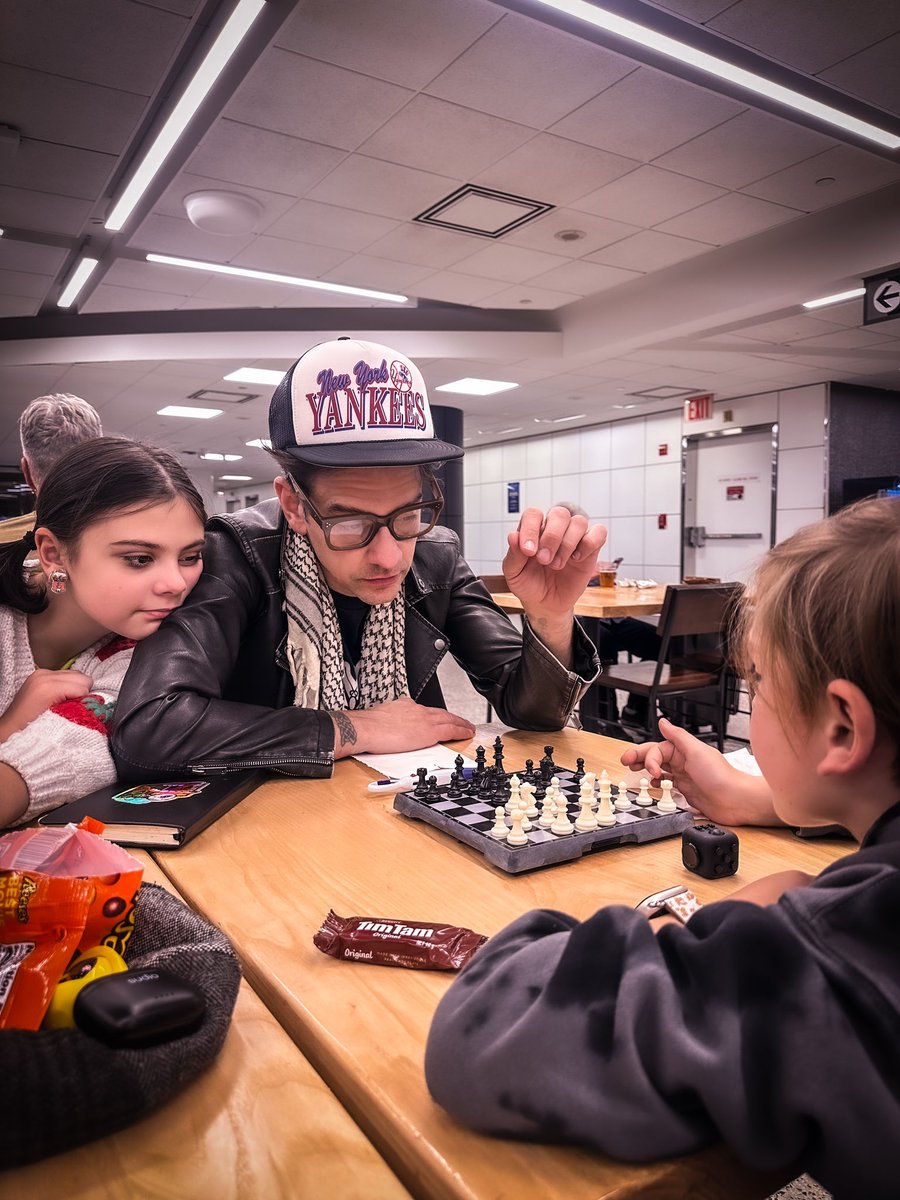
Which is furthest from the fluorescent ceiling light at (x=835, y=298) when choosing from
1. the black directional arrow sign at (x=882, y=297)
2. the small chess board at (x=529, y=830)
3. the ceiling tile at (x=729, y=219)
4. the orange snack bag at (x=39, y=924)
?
the orange snack bag at (x=39, y=924)

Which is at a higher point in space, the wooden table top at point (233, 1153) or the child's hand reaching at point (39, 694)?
the child's hand reaching at point (39, 694)

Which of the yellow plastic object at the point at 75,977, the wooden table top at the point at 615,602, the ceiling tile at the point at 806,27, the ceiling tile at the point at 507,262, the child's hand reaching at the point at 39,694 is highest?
the ceiling tile at the point at 806,27

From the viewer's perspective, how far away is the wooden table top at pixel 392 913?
1.64 feet

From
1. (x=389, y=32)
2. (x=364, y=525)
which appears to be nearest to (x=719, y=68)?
(x=389, y=32)

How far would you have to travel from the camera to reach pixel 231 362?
723 centimetres

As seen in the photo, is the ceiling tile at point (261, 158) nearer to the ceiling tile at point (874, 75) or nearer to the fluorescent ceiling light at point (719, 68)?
the fluorescent ceiling light at point (719, 68)

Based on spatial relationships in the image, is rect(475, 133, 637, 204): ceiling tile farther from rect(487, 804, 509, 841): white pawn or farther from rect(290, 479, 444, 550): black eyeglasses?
rect(487, 804, 509, 841): white pawn

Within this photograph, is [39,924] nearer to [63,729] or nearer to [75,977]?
[75,977]

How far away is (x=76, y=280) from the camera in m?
5.67

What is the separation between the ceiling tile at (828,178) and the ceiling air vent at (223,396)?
5789mm

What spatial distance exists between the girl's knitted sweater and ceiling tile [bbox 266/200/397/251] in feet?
12.6

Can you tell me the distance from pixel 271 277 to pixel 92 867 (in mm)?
5715

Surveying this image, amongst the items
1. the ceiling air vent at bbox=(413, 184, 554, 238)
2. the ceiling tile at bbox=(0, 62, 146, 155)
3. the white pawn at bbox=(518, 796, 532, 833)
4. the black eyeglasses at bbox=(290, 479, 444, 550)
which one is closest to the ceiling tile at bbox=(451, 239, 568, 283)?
the ceiling air vent at bbox=(413, 184, 554, 238)

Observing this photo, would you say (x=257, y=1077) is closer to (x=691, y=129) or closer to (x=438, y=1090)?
(x=438, y=1090)
